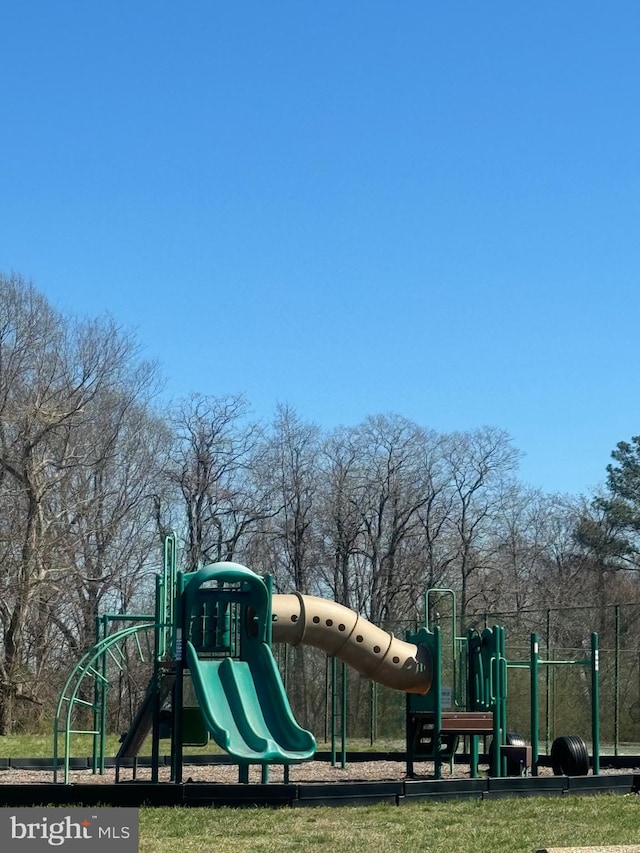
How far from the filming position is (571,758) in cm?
1582


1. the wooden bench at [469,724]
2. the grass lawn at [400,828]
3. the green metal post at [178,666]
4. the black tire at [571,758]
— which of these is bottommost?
the grass lawn at [400,828]

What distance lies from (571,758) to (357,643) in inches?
120

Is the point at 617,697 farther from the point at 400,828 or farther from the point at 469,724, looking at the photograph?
the point at 400,828

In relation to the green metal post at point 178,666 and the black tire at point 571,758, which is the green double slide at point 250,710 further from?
the black tire at point 571,758

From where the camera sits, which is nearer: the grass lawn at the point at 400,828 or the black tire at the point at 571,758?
the grass lawn at the point at 400,828

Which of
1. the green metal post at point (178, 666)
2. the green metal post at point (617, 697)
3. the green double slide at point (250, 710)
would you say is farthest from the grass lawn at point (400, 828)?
the green metal post at point (617, 697)

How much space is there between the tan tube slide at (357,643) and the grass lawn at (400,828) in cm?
362

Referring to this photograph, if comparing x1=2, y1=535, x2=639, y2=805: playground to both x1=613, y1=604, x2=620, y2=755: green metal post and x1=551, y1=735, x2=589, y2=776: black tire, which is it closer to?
x1=551, y1=735, x2=589, y2=776: black tire

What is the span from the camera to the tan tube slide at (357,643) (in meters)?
16.3

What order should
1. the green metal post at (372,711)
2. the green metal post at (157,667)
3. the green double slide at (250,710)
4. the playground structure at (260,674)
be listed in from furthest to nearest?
the green metal post at (372,711)
the green metal post at (157,667)
the playground structure at (260,674)
the green double slide at (250,710)

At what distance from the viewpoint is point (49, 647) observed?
35688mm

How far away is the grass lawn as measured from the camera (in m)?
10.1

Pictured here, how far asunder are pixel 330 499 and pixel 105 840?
3526cm

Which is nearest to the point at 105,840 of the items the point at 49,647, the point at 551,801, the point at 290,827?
the point at 290,827
